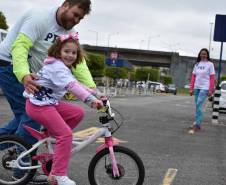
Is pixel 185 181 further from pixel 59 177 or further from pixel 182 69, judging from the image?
pixel 182 69

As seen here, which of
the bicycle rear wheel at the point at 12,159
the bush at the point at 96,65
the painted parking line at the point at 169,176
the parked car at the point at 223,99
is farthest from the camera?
the bush at the point at 96,65

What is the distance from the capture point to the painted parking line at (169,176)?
6.51 meters

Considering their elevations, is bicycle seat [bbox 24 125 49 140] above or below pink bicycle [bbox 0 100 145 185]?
above

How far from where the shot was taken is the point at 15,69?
532cm

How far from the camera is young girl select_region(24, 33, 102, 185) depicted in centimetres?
516

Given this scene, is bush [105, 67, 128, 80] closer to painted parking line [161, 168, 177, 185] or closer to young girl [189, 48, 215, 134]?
young girl [189, 48, 215, 134]

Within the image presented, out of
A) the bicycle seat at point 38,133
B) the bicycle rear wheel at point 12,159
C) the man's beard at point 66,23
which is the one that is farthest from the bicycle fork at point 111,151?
the man's beard at point 66,23

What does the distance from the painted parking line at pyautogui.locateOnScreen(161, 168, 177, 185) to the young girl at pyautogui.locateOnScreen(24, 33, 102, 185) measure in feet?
5.12

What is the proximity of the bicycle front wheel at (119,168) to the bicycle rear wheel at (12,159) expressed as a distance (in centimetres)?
60

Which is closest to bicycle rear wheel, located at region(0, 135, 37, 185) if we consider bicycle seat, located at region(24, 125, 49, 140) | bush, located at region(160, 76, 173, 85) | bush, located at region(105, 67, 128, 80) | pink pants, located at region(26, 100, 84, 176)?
bicycle seat, located at region(24, 125, 49, 140)

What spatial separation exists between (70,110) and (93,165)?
0.56 metres

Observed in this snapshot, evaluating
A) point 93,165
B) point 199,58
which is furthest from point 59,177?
point 199,58

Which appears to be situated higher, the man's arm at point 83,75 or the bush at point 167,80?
the man's arm at point 83,75

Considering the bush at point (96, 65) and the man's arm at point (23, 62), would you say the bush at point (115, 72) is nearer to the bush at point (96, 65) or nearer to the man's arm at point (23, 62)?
the bush at point (96, 65)
